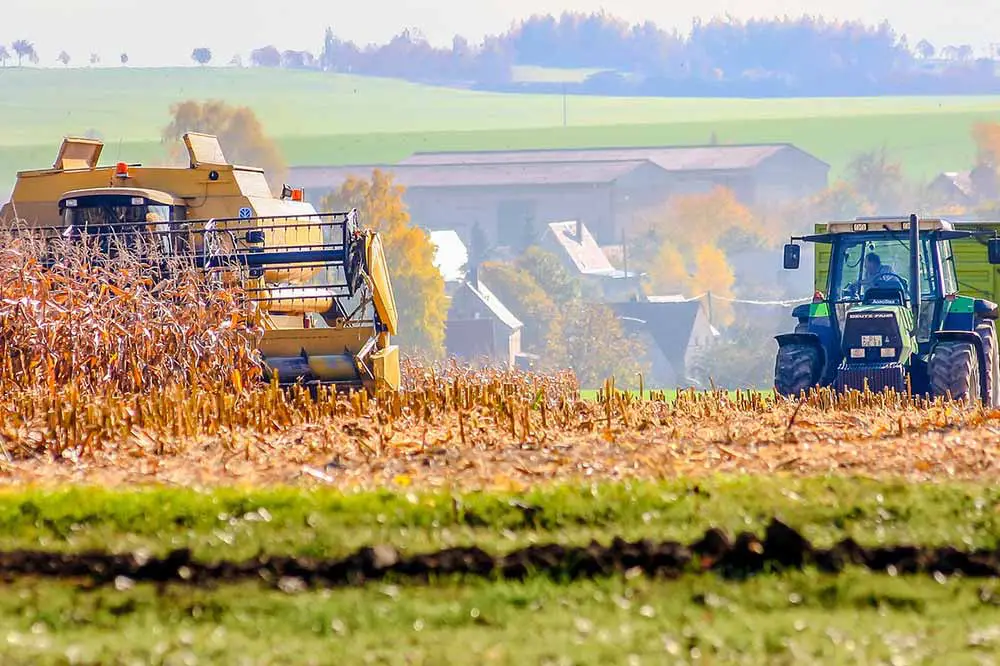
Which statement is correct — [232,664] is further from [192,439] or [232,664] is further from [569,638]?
[192,439]

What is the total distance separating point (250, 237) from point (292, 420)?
6.39 metres

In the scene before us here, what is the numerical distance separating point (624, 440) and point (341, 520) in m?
3.84

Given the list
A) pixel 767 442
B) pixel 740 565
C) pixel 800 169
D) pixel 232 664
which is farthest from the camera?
pixel 800 169

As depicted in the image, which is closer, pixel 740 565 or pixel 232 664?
pixel 232 664

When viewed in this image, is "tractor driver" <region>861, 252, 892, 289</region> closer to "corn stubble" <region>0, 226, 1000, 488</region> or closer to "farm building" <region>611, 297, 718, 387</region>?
"corn stubble" <region>0, 226, 1000, 488</region>

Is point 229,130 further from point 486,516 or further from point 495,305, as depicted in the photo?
point 486,516

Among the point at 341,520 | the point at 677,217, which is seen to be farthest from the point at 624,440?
the point at 677,217

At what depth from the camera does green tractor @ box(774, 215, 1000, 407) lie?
1738cm

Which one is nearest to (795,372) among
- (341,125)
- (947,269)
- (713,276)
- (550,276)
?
(947,269)

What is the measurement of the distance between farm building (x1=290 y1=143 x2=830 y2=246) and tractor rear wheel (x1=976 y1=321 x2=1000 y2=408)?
132 meters

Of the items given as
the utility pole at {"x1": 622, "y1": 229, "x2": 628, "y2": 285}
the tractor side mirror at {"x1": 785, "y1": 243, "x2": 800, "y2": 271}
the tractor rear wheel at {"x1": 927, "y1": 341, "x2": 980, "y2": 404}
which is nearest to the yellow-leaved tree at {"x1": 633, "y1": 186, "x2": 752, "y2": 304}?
the utility pole at {"x1": 622, "y1": 229, "x2": 628, "y2": 285}

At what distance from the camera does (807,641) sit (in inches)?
257

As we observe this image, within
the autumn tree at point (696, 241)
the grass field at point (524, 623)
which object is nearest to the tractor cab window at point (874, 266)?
the grass field at point (524, 623)

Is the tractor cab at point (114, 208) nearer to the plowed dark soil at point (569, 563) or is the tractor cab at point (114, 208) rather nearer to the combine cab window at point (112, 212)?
the combine cab window at point (112, 212)
